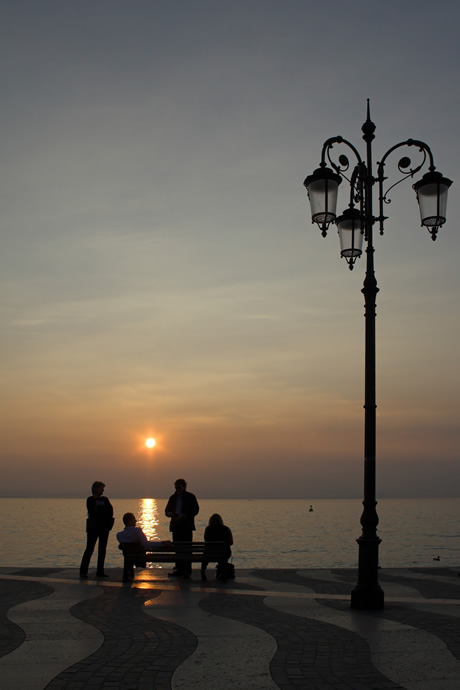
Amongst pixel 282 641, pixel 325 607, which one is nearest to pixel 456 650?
pixel 282 641

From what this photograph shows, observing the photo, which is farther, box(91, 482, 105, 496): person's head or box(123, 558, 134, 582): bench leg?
box(91, 482, 105, 496): person's head

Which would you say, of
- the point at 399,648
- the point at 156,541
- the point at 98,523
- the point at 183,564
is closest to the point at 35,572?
the point at 98,523

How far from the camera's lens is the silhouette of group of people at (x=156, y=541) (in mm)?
13836

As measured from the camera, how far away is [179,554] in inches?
537

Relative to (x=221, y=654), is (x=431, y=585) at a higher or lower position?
lower

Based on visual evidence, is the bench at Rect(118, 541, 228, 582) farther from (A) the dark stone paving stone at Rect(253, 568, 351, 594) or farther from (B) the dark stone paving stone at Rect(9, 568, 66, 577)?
(B) the dark stone paving stone at Rect(9, 568, 66, 577)

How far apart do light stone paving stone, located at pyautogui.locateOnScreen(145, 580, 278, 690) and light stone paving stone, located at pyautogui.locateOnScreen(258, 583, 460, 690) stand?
117 cm

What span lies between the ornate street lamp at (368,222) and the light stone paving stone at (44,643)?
13.7ft

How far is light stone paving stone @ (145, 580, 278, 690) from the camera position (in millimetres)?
6035

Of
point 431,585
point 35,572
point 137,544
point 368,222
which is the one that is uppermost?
point 368,222

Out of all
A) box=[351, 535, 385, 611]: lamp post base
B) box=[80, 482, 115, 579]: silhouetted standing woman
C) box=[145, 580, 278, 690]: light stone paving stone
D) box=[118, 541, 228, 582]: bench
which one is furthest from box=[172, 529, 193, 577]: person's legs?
box=[351, 535, 385, 611]: lamp post base

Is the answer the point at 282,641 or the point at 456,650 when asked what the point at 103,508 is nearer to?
the point at 282,641

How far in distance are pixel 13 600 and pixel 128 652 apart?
4.62 metres

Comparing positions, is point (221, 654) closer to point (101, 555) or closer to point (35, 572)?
point (101, 555)
